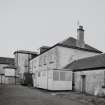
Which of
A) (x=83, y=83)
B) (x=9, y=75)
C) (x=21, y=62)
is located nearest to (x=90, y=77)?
(x=83, y=83)

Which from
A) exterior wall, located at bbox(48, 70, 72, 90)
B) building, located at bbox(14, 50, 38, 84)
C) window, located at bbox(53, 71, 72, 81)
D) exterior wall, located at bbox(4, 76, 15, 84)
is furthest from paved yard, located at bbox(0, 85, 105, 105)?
building, located at bbox(14, 50, 38, 84)

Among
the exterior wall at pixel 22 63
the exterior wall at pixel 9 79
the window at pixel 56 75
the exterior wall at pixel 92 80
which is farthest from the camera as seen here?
the exterior wall at pixel 22 63

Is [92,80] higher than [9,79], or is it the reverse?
[92,80]

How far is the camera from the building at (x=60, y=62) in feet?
58.8

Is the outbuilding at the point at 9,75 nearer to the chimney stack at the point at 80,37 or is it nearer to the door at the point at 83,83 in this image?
the chimney stack at the point at 80,37

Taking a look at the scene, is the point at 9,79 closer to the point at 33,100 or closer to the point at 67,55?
the point at 67,55

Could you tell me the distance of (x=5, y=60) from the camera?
51594 mm

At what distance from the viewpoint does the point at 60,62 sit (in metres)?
22.5

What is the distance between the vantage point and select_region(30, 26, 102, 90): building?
17922mm

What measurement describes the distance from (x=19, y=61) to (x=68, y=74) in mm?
25280

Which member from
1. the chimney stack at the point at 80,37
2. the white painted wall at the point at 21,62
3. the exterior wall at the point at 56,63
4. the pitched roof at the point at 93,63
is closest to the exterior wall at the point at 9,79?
the white painted wall at the point at 21,62

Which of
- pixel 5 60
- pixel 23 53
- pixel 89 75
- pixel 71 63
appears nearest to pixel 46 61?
pixel 71 63

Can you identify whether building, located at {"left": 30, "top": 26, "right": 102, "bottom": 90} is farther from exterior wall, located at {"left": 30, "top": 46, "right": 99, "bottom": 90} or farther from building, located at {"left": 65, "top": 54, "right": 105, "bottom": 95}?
building, located at {"left": 65, "top": 54, "right": 105, "bottom": 95}

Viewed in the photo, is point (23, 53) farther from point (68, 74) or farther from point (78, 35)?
point (68, 74)
